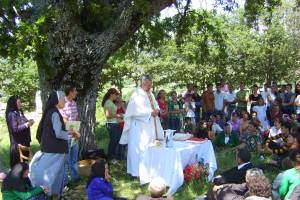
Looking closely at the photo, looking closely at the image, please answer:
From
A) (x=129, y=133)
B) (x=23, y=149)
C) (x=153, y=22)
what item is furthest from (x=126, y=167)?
(x=153, y=22)

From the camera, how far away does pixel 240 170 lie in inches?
229

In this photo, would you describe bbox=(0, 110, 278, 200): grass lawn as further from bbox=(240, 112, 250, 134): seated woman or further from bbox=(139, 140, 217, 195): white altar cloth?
bbox=(240, 112, 250, 134): seated woman

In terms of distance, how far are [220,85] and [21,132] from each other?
7944 mm

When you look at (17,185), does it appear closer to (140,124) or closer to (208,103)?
(140,124)

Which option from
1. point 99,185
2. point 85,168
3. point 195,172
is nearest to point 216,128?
point 195,172

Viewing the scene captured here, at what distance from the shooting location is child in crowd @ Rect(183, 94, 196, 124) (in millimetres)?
13305

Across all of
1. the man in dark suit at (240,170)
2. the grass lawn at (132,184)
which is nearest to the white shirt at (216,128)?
the grass lawn at (132,184)

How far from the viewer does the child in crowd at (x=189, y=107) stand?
1330cm

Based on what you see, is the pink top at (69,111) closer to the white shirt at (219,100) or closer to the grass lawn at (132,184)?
the grass lawn at (132,184)

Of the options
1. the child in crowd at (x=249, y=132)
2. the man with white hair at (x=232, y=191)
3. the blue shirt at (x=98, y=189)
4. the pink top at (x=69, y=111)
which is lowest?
the man with white hair at (x=232, y=191)

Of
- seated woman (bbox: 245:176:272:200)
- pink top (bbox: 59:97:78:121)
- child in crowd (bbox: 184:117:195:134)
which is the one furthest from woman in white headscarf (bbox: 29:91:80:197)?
child in crowd (bbox: 184:117:195:134)

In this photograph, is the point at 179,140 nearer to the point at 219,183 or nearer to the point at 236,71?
the point at 219,183

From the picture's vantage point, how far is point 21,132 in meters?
7.48

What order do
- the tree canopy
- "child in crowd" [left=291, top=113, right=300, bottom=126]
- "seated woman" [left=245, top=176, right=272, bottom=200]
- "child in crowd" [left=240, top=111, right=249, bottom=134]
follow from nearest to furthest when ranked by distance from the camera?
1. "seated woman" [left=245, top=176, right=272, bottom=200]
2. the tree canopy
3. "child in crowd" [left=291, top=113, right=300, bottom=126]
4. "child in crowd" [left=240, top=111, right=249, bottom=134]
